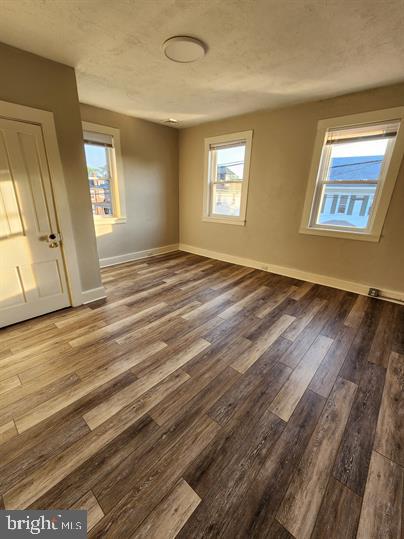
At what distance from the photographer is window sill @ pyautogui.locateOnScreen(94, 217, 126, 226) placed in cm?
400

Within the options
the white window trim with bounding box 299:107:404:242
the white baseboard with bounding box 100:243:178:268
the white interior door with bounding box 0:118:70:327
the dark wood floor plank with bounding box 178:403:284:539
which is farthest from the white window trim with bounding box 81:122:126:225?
the dark wood floor plank with bounding box 178:403:284:539

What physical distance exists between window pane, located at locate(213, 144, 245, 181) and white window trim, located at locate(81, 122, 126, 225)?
71.1 inches

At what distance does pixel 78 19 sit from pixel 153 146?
2.82 metres

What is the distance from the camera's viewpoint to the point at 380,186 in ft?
9.55

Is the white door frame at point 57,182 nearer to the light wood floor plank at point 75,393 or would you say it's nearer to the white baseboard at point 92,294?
the white baseboard at point 92,294

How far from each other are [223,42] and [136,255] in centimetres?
362

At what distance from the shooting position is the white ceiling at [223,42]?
62.4 inches

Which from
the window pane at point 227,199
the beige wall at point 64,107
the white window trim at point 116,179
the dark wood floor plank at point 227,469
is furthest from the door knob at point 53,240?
the window pane at point 227,199

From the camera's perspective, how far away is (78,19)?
5.61ft

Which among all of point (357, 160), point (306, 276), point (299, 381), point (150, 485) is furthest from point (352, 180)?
point (150, 485)

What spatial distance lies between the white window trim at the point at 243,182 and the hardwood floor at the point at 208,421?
7.33 ft

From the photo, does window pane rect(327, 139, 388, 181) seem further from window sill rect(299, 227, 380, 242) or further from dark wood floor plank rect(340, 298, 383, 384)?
dark wood floor plank rect(340, 298, 383, 384)

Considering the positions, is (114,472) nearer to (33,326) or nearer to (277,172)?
(33,326)

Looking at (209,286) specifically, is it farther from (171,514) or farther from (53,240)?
(171,514)
